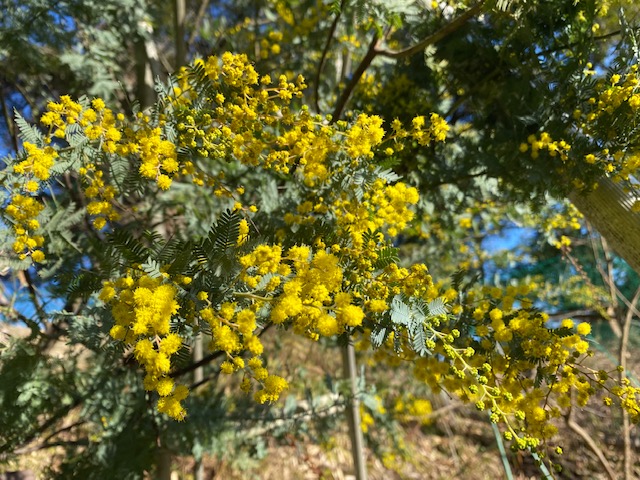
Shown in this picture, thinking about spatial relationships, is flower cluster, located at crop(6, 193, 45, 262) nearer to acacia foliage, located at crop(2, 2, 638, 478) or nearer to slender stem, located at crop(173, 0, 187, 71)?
acacia foliage, located at crop(2, 2, 638, 478)

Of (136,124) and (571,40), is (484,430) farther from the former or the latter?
(136,124)

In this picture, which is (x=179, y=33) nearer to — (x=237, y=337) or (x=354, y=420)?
(x=237, y=337)

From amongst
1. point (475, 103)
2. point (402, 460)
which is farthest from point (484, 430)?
point (475, 103)

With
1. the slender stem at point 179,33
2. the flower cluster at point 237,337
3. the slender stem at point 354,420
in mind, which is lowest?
the flower cluster at point 237,337

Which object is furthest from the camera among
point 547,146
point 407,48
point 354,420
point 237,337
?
point 354,420

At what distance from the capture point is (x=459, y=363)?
1.20 meters

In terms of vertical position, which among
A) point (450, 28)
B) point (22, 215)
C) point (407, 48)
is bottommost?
point (22, 215)

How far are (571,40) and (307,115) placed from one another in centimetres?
112

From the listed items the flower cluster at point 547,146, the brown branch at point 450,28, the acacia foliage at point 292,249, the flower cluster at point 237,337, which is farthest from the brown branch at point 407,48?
the flower cluster at point 237,337

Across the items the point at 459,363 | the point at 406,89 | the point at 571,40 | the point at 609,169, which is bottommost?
the point at 459,363

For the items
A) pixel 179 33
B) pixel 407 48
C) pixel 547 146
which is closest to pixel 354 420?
pixel 547 146

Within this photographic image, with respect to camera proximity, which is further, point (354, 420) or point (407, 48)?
point (354, 420)

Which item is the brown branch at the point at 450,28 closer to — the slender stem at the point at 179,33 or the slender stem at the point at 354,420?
the slender stem at the point at 179,33

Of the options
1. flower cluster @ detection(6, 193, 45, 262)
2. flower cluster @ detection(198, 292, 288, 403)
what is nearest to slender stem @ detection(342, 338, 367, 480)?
flower cluster @ detection(198, 292, 288, 403)
